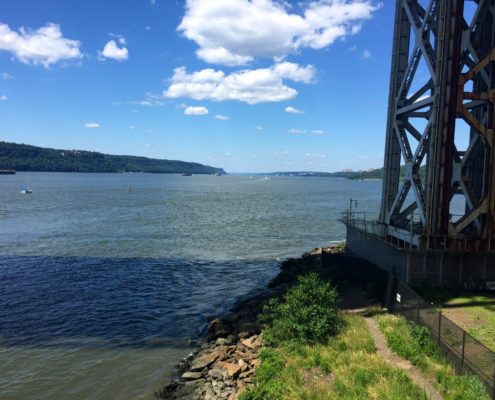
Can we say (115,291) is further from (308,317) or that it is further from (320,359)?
(320,359)

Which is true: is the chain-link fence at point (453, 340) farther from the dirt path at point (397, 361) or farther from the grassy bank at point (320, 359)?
the grassy bank at point (320, 359)

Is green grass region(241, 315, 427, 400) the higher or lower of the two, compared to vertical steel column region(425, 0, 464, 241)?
lower

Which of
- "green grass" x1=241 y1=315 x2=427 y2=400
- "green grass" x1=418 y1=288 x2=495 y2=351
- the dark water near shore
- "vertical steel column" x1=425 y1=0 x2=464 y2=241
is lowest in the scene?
the dark water near shore

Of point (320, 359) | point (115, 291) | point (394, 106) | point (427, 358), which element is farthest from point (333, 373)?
point (115, 291)

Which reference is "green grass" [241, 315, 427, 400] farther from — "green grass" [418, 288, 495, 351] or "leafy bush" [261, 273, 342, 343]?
"green grass" [418, 288, 495, 351]

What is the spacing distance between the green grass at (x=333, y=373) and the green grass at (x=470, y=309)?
3.86 meters

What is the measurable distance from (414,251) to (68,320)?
19723mm

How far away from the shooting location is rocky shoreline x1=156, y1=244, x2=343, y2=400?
52.1ft

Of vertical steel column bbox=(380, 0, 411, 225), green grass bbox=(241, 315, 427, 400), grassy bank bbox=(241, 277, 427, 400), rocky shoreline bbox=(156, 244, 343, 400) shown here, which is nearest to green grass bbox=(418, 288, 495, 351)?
grassy bank bbox=(241, 277, 427, 400)

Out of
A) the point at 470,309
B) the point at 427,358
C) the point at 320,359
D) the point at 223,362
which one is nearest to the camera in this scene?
the point at 427,358

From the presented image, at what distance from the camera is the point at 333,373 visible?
14.4 m

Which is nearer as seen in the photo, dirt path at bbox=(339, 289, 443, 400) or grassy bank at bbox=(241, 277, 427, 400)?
dirt path at bbox=(339, 289, 443, 400)

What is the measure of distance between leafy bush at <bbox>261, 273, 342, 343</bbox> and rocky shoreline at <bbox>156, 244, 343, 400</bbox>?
137 centimetres

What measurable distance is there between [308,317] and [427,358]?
5.02 m
